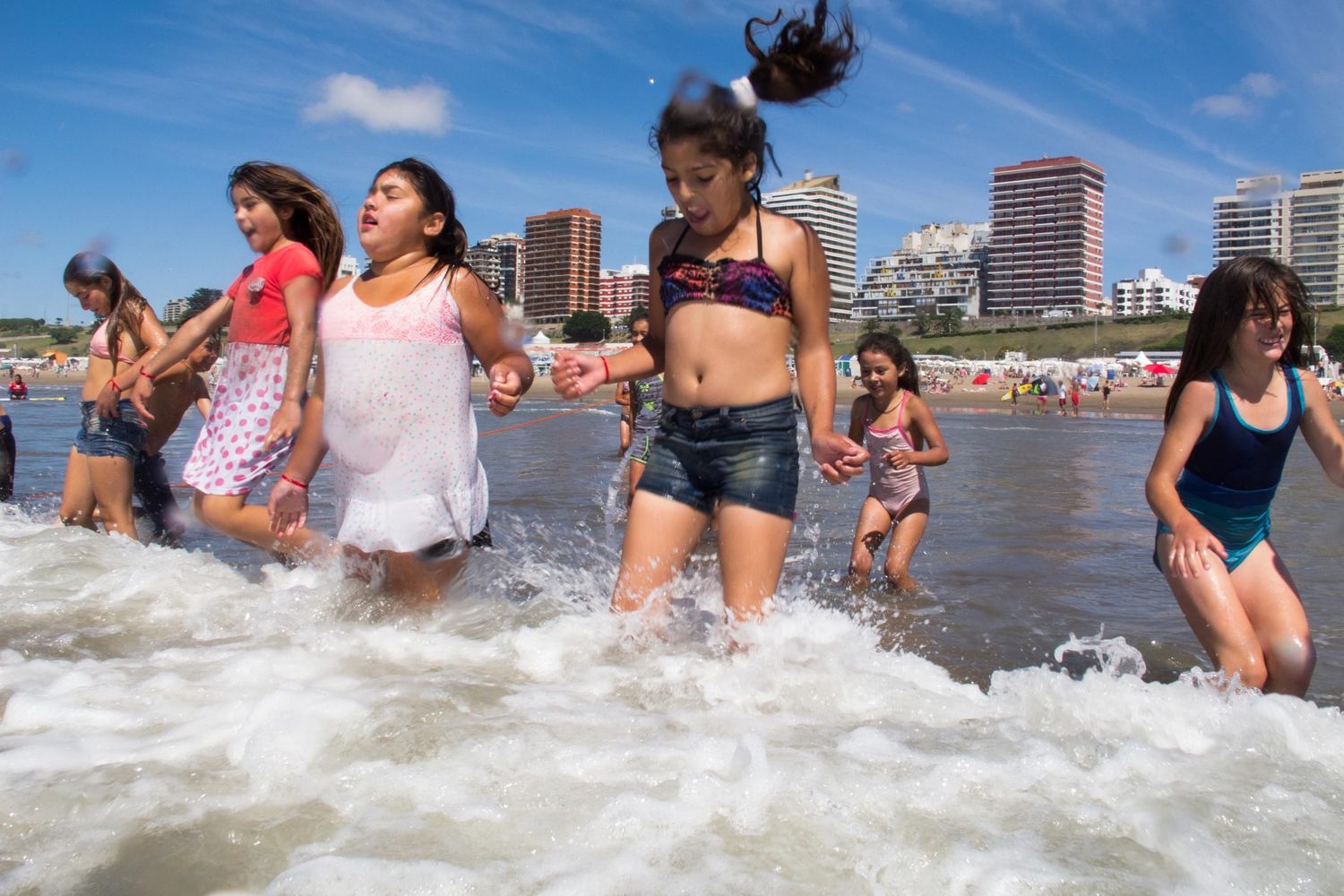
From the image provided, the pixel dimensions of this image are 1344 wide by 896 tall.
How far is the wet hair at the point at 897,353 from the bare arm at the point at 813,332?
8.76ft

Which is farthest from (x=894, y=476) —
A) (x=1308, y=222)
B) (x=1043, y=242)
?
(x=1043, y=242)

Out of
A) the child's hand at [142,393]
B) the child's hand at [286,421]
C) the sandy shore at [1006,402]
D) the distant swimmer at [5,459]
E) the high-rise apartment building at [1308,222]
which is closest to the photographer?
the child's hand at [286,421]

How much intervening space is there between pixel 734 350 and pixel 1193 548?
155cm

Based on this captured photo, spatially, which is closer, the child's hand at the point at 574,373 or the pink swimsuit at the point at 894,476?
the child's hand at the point at 574,373

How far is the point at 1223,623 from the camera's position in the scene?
335cm

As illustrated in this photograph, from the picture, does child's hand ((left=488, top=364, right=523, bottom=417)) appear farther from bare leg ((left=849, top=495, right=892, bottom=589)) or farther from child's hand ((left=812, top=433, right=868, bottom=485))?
bare leg ((left=849, top=495, right=892, bottom=589))

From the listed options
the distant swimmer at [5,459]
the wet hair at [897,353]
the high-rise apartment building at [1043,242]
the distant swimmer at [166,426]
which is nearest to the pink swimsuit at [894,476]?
the wet hair at [897,353]

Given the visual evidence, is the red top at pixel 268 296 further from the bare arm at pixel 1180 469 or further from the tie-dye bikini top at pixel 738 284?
the bare arm at pixel 1180 469

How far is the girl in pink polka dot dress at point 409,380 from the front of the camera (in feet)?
12.0

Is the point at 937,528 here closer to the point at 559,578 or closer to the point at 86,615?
the point at 559,578

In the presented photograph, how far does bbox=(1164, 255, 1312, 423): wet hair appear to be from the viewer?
3.43m

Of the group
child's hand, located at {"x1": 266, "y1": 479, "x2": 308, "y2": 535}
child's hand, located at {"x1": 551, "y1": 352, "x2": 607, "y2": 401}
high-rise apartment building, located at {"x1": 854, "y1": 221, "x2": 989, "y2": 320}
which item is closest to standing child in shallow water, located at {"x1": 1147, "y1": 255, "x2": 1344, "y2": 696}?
child's hand, located at {"x1": 551, "y1": 352, "x2": 607, "y2": 401}

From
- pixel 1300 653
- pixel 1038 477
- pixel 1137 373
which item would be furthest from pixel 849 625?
pixel 1137 373

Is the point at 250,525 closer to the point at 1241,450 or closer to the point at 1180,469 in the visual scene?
the point at 1180,469
